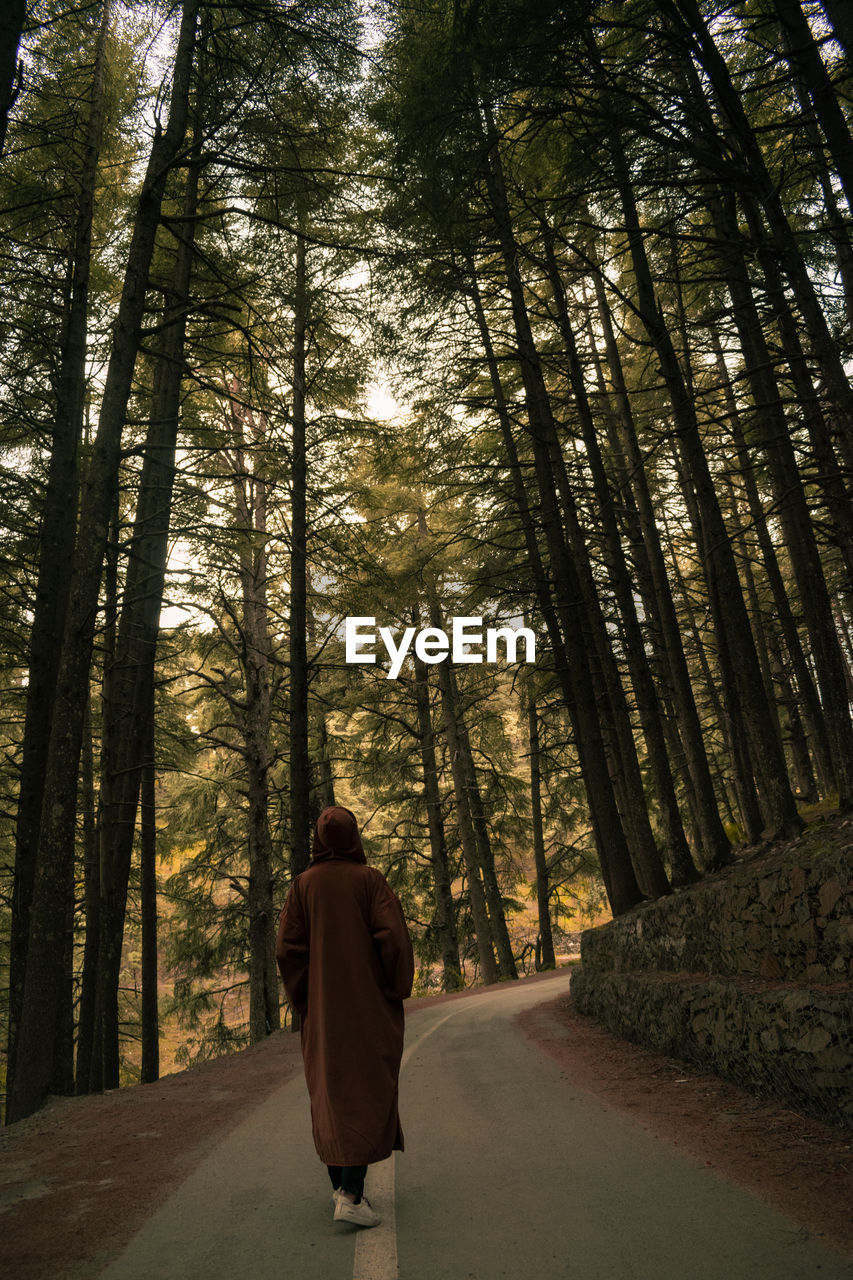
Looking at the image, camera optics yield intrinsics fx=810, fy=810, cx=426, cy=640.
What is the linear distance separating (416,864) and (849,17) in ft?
71.4

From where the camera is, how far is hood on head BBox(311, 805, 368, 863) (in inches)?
184

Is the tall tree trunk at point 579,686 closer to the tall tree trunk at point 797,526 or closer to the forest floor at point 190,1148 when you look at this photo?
the tall tree trunk at point 797,526

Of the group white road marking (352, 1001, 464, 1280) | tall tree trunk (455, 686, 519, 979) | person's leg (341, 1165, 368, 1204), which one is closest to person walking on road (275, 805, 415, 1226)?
person's leg (341, 1165, 368, 1204)

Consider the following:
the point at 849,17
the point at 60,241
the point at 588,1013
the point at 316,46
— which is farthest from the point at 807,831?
the point at 60,241

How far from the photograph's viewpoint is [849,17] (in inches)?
253

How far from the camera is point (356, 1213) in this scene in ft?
12.9

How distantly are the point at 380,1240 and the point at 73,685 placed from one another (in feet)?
19.2

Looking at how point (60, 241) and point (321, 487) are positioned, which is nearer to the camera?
A: point (60, 241)

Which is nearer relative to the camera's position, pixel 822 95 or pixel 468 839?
pixel 822 95

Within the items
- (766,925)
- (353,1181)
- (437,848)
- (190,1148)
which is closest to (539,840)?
(437,848)

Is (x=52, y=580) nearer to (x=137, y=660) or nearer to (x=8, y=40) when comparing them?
(x=137, y=660)

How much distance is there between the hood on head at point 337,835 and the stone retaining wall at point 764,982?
3.06 meters

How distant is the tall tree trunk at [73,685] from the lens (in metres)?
7.58

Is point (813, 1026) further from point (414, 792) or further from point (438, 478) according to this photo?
point (414, 792)
